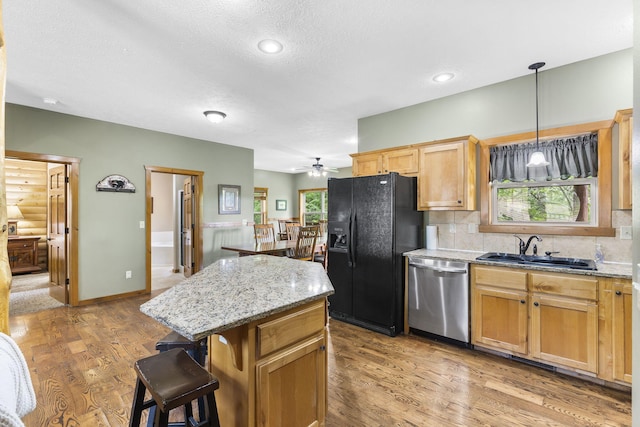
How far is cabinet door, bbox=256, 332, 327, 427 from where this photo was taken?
1407mm

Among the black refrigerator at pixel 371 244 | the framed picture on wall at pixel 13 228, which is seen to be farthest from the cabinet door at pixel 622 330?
the framed picture on wall at pixel 13 228

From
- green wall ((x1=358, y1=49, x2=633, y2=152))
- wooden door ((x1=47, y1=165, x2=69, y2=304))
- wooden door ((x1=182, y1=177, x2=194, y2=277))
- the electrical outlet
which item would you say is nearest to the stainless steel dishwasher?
the electrical outlet

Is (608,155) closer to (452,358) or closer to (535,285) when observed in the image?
(535,285)

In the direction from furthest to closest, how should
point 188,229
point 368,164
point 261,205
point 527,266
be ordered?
point 261,205
point 188,229
point 368,164
point 527,266

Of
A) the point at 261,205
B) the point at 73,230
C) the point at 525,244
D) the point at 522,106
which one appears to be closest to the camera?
the point at 525,244

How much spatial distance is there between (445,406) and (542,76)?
3052 mm

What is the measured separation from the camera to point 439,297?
3000 mm

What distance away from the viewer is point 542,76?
2.92 m

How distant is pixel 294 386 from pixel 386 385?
1.06 meters

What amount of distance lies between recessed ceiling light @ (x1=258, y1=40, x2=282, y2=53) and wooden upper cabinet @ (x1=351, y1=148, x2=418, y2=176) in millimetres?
1735

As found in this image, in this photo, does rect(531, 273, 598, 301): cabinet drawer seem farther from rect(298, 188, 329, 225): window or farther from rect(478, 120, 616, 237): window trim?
rect(298, 188, 329, 225): window

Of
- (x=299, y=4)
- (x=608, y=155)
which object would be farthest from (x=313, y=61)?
(x=608, y=155)

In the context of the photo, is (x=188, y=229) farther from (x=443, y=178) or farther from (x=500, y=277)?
(x=500, y=277)

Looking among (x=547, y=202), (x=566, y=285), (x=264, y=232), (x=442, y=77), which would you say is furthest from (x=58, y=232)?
(x=547, y=202)
